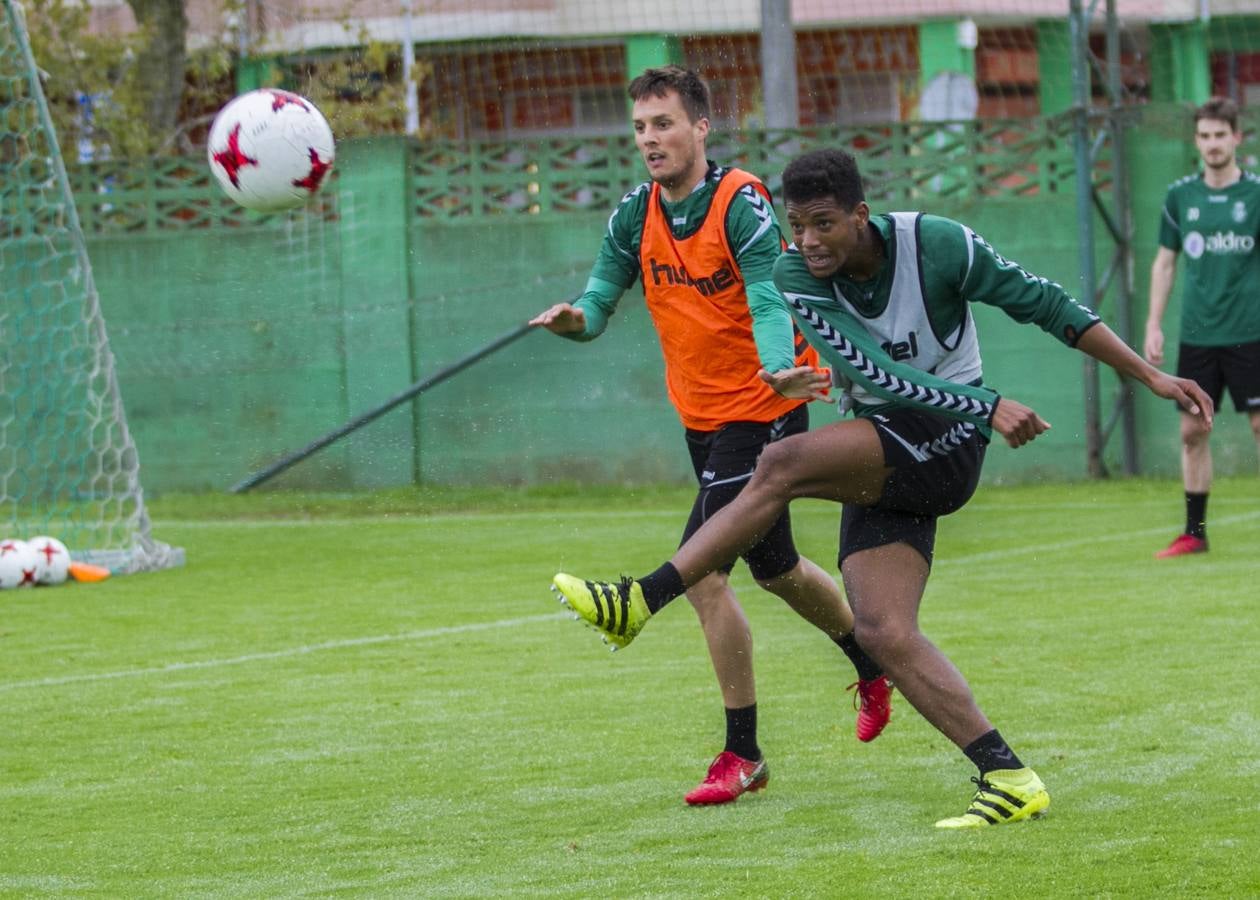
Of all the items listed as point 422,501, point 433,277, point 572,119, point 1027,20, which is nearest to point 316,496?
point 422,501

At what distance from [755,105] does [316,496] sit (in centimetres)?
461

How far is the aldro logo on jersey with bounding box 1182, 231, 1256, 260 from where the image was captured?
10820 millimetres

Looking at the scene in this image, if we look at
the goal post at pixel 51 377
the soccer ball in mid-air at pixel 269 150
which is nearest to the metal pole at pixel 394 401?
the goal post at pixel 51 377

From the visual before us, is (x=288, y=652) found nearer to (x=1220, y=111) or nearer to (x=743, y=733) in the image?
(x=743, y=733)

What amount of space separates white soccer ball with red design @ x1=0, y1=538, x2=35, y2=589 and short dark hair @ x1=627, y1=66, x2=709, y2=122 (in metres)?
6.44

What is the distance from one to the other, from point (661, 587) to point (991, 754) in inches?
36.4

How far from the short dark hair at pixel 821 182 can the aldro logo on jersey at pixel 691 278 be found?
2.72 feet

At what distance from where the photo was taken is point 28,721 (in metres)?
6.92

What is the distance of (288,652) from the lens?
838 cm

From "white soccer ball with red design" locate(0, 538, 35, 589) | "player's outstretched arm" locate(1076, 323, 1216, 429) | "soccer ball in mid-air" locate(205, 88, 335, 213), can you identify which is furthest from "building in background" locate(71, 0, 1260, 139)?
"player's outstretched arm" locate(1076, 323, 1216, 429)

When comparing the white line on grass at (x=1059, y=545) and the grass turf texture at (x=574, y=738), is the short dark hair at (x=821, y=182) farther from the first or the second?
the white line on grass at (x=1059, y=545)

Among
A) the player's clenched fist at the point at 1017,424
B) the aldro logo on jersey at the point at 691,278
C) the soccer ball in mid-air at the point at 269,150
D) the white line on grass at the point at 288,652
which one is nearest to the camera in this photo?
the player's clenched fist at the point at 1017,424

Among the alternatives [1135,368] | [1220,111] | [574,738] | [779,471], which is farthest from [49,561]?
[1135,368]

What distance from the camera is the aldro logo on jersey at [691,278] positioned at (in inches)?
227
